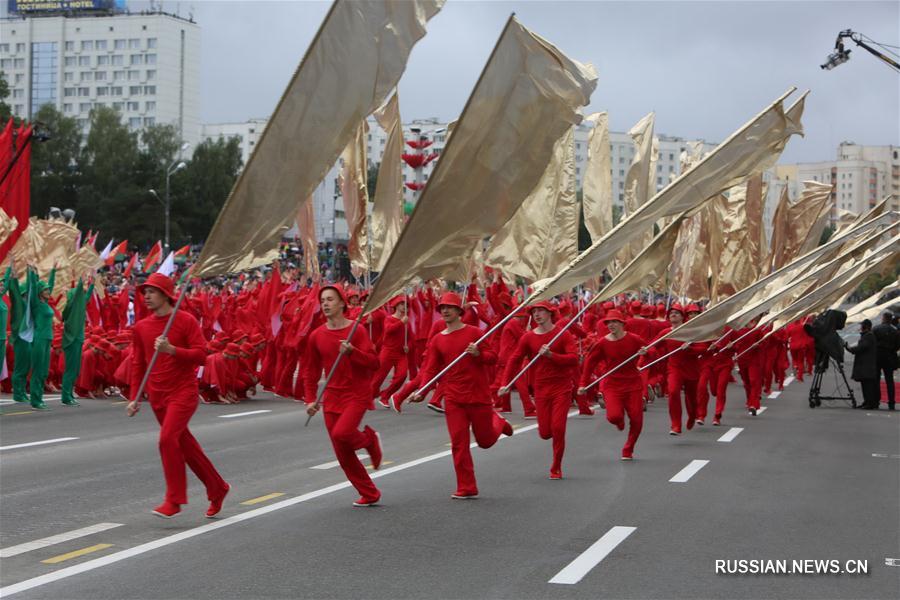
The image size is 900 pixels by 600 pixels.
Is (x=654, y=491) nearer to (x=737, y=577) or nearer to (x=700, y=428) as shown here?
(x=737, y=577)

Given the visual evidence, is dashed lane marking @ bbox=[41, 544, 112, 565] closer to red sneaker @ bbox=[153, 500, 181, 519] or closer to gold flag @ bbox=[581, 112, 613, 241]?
red sneaker @ bbox=[153, 500, 181, 519]

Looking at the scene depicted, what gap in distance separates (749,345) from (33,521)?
47.1 ft

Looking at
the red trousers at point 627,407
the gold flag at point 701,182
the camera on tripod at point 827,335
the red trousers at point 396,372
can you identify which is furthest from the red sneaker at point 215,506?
the camera on tripod at point 827,335

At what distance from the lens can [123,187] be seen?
83.1 metres

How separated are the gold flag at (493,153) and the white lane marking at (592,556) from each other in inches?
97.9

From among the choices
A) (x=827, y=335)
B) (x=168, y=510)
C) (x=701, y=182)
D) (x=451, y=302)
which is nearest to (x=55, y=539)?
(x=168, y=510)

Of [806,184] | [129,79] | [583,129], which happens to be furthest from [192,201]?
[583,129]

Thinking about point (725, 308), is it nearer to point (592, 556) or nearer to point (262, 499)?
point (262, 499)

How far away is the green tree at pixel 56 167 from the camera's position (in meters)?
84.4

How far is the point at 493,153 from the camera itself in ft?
31.8

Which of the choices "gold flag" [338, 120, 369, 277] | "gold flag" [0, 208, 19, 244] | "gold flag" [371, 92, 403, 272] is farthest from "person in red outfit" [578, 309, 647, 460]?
"gold flag" [0, 208, 19, 244]

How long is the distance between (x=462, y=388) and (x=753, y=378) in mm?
11291

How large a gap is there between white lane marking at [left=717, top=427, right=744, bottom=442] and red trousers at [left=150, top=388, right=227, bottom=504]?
8735 millimetres

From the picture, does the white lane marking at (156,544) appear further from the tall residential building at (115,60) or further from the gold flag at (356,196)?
the tall residential building at (115,60)
